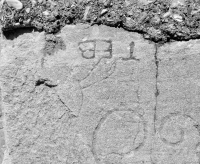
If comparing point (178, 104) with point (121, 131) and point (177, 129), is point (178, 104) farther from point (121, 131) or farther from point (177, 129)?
point (121, 131)

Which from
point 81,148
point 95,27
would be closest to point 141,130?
point 81,148

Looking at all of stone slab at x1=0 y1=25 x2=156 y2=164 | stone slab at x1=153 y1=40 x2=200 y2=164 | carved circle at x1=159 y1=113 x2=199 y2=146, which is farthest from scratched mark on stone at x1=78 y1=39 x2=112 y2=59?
carved circle at x1=159 y1=113 x2=199 y2=146

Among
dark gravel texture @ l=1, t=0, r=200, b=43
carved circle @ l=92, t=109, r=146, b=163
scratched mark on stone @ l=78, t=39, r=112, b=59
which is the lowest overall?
carved circle @ l=92, t=109, r=146, b=163

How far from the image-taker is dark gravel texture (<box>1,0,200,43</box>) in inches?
69.2

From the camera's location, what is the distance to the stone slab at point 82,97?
1.77m

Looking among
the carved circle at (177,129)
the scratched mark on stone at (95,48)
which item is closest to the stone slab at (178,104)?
the carved circle at (177,129)

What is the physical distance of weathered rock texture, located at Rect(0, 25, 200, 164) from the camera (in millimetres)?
1746

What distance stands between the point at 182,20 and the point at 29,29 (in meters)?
0.62

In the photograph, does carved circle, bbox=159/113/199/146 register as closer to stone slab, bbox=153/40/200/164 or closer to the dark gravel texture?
stone slab, bbox=153/40/200/164

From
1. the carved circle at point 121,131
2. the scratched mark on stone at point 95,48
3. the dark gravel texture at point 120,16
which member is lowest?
the carved circle at point 121,131

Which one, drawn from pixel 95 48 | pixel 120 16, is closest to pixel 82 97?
pixel 95 48

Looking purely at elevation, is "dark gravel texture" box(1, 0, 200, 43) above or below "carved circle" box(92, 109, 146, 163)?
above

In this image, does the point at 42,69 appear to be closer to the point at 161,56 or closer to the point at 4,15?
the point at 4,15

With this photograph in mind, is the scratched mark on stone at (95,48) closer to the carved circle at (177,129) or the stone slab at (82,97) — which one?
the stone slab at (82,97)
